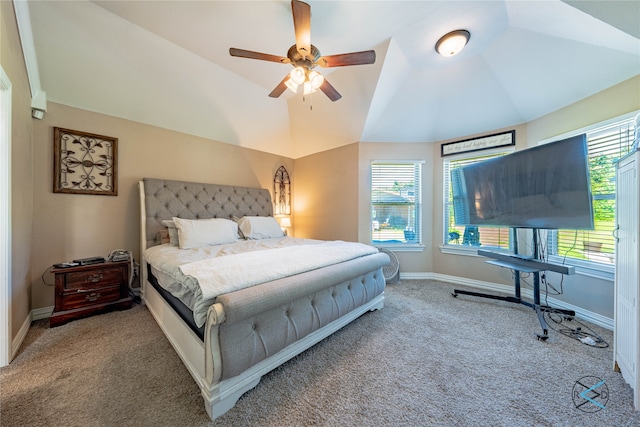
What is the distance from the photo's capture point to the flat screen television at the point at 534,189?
2027mm

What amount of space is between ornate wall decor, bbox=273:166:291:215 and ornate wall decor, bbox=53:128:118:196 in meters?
2.39

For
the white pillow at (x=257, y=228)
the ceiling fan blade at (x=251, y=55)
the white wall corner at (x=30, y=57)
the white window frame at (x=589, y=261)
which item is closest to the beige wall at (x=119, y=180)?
the white wall corner at (x=30, y=57)

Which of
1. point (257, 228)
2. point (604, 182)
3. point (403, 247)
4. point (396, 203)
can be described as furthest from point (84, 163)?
point (604, 182)

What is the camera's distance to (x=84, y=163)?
254 cm

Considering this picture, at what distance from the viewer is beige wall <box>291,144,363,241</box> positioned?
3.82 metres

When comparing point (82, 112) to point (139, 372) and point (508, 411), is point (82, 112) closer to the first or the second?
point (139, 372)

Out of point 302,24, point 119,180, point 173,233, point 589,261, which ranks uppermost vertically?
point 302,24

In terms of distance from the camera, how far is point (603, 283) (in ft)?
7.38

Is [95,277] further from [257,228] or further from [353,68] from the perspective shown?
[353,68]

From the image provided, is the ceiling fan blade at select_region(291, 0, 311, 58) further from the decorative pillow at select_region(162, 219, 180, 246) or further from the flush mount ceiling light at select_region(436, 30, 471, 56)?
the decorative pillow at select_region(162, 219, 180, 246)

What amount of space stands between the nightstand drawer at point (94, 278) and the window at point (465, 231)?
14.8ft

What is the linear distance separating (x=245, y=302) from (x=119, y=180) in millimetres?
2771

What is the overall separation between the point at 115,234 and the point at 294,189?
9.60 feet

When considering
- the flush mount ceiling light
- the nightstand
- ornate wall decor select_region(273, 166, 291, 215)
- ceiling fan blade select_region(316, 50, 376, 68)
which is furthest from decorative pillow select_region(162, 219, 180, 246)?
the flush mount ceiling light
